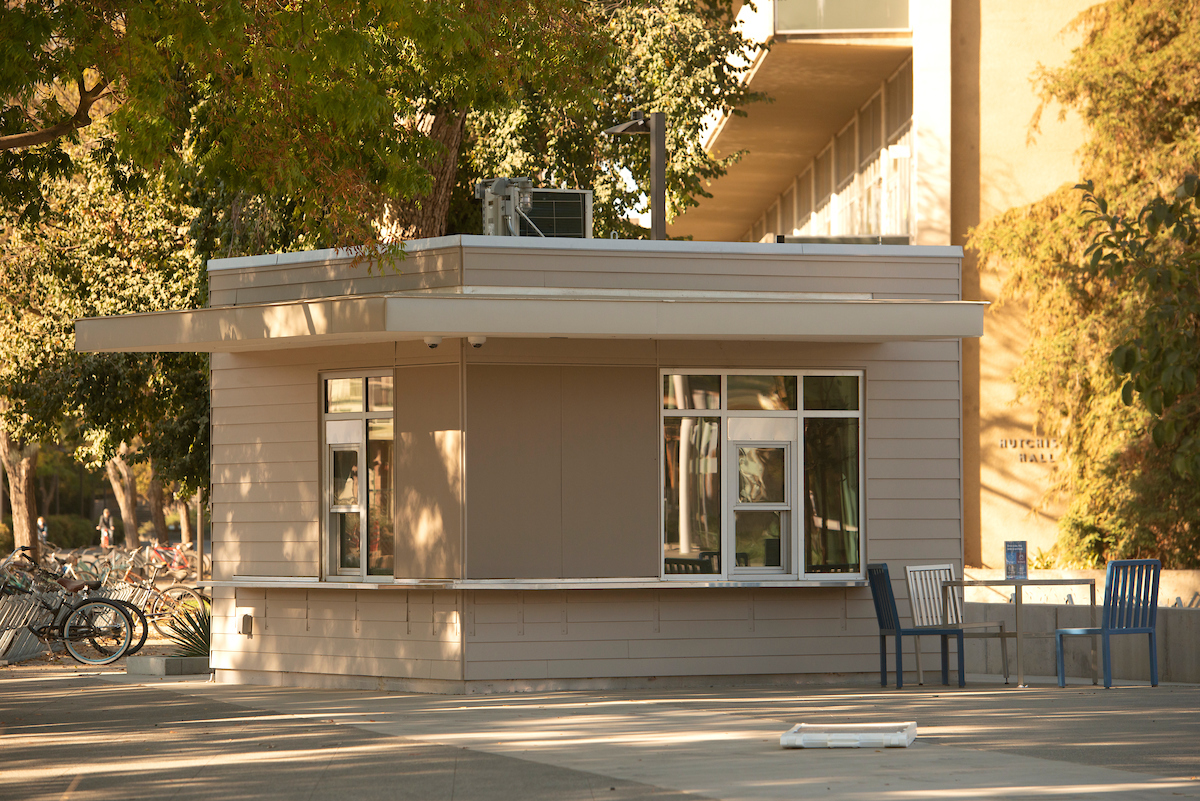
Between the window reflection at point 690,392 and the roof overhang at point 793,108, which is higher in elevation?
the roof overhang at point 793,108

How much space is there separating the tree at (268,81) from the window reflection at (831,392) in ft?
12.2

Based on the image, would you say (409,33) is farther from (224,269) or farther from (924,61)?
(924,61)

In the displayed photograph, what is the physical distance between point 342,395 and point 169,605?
22.7 feet

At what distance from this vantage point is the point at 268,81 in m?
9.91

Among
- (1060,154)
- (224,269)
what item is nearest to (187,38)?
(224,269)

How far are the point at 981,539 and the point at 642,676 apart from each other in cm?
892

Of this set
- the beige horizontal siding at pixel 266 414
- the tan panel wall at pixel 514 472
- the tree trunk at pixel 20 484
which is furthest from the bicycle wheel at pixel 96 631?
the tree trunk at pixel 20 484

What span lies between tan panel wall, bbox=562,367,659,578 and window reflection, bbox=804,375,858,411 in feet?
4.50

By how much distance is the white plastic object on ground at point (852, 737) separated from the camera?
25.0 feet

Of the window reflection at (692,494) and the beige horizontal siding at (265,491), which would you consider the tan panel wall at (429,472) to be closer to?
the beige horizontal siding at (265,491)

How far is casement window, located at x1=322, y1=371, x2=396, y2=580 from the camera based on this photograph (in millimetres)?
11594

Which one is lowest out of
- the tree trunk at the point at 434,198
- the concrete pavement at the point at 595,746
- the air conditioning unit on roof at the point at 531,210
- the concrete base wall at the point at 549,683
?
the concrete base wall at the point at 549,683

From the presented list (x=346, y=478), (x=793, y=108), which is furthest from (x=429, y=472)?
(x=793, y=108)

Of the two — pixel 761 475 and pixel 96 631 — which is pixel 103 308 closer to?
pixel 96 631
